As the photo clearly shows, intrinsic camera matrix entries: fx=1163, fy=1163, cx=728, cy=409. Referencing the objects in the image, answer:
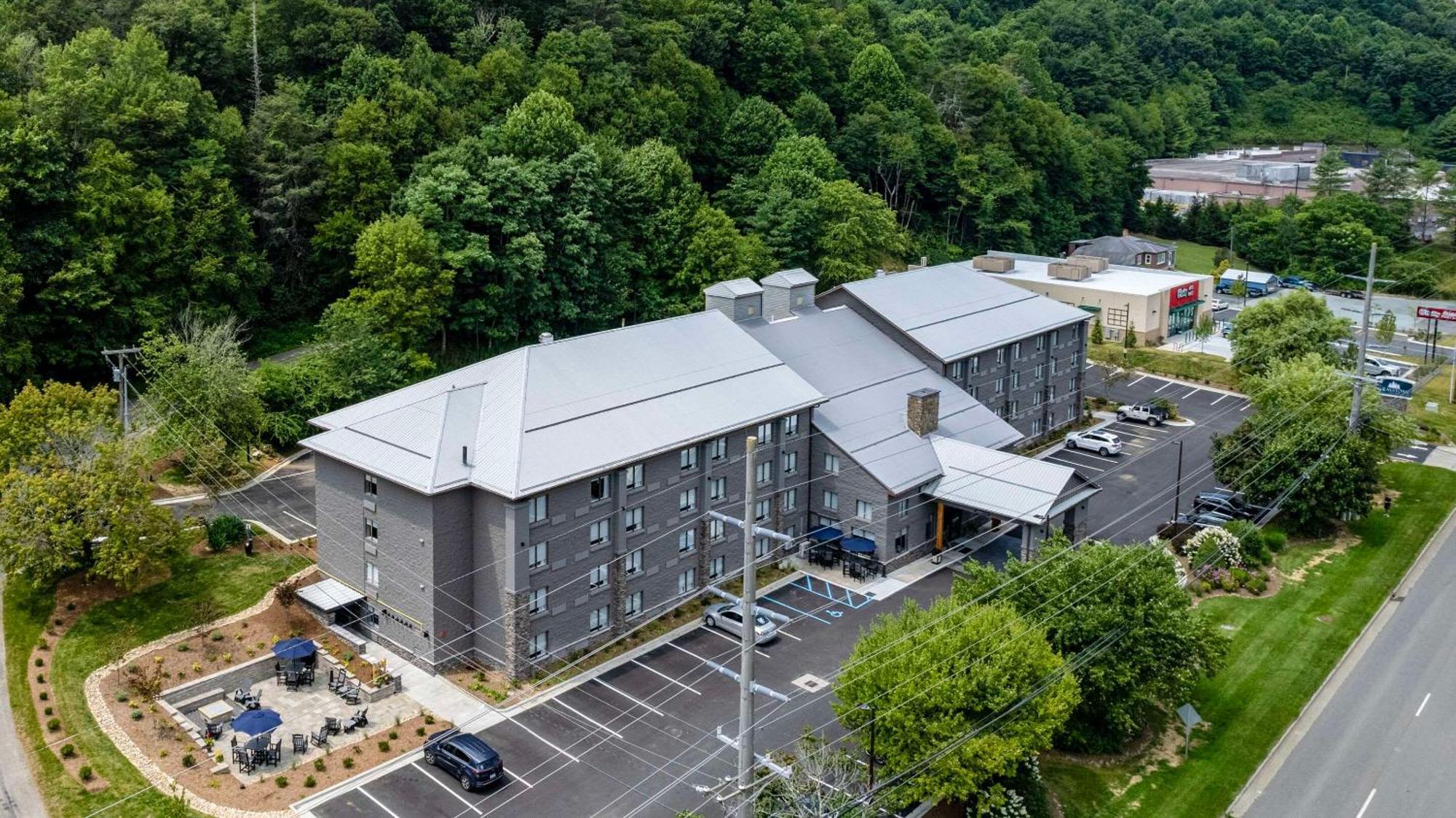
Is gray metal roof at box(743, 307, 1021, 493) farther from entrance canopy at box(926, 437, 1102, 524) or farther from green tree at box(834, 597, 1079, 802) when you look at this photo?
green tree at box(834, 597, 1079, 802)

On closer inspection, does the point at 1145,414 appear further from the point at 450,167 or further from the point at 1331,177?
the point at 1331,177

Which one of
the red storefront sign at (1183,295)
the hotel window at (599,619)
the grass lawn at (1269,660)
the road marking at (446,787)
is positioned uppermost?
the red storefront sign at (1183,295)

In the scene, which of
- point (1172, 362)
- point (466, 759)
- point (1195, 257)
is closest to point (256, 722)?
point (466, 759)

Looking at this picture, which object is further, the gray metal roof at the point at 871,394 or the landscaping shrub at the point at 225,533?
the gray metal roof at the point at 871,394

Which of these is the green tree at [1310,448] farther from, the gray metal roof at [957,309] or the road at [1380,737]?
the gray metal roof at [957,309]

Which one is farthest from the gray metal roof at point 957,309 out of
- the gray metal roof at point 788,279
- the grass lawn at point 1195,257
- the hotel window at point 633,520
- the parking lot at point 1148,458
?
the grass lawn at point 1195,257

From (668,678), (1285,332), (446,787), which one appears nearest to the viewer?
(446,787)
